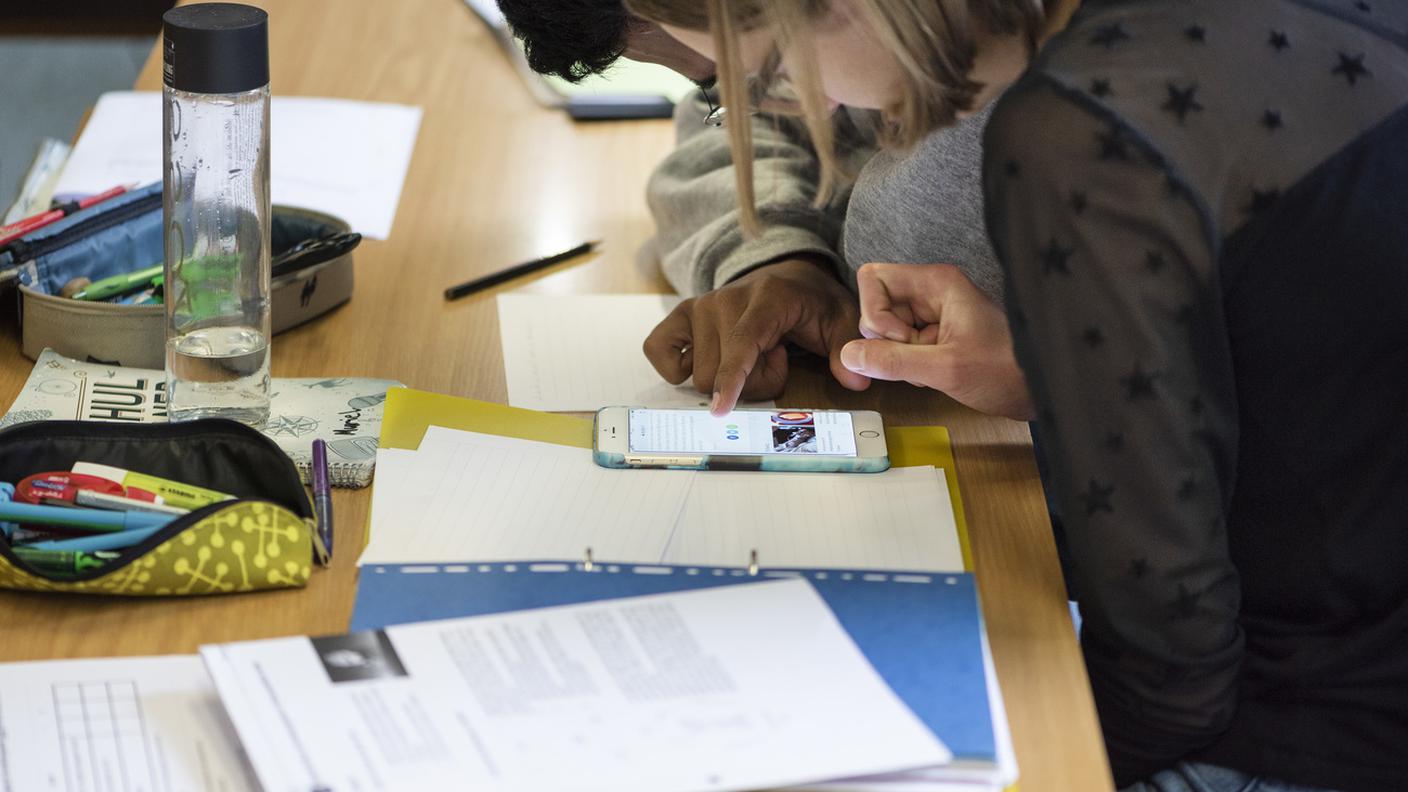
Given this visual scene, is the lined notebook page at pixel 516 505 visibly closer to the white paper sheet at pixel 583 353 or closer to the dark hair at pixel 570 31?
the white paper sheet at pixel 583 353

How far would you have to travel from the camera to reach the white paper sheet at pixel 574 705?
24.6 inches

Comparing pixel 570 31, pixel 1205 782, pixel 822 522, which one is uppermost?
pixel 570 31

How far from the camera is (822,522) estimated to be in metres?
0.87

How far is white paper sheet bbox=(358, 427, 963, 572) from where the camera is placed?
32.6 inches

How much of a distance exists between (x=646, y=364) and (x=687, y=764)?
50 cm

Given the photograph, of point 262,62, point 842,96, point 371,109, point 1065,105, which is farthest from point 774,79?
point 371,109

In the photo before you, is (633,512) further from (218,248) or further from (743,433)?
(218,248)

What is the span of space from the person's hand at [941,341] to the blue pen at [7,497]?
538 mm

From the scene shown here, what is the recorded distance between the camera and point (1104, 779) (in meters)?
0.68

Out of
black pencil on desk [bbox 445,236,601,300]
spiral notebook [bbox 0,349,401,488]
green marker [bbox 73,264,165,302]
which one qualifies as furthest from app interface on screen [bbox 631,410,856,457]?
green marker [bbox 73,264,165,302]

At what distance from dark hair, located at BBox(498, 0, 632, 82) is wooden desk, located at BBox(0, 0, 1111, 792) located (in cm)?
24

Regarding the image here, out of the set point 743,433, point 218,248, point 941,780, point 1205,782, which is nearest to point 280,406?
point 218,248

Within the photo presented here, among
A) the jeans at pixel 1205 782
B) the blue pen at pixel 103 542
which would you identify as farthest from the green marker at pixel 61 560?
the jeans at pixel 1205 782

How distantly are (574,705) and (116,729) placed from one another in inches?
8.5
